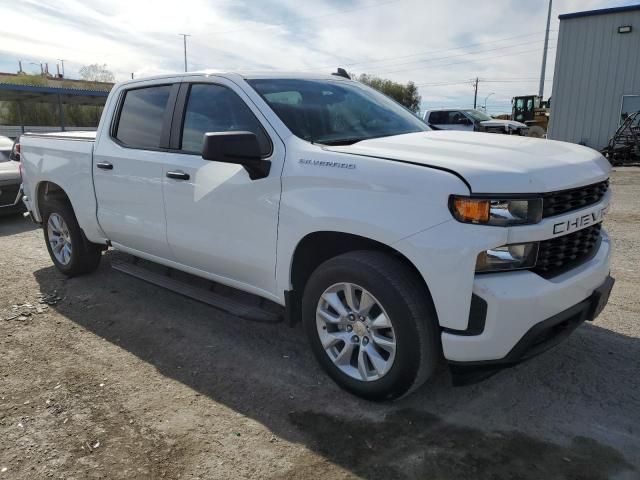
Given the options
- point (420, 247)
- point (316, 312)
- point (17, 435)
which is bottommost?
point (17, 435)

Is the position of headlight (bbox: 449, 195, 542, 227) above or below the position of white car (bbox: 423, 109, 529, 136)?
below

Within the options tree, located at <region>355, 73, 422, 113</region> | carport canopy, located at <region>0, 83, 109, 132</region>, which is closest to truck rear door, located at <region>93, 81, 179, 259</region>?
carport canopy, located at <region>0, 83, 109, 132</region>

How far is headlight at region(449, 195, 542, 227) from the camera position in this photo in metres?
2.46

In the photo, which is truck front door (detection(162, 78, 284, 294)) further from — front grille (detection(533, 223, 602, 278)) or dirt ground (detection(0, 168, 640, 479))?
front grille (detection(533, 223, 602, 278))

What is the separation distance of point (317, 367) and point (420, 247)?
138 cm

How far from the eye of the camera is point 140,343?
157 inches

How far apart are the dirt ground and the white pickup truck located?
0.34 m

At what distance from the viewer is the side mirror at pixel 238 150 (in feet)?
9.91

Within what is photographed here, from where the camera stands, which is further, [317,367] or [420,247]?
[317,367]

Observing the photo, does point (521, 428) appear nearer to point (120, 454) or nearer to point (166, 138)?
point (120, 454)

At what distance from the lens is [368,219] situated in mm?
2762

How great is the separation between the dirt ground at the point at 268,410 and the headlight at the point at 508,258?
3.01 feet

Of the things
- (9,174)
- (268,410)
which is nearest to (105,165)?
(268,410)

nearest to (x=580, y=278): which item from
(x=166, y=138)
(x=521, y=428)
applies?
(x=521, y=428)
